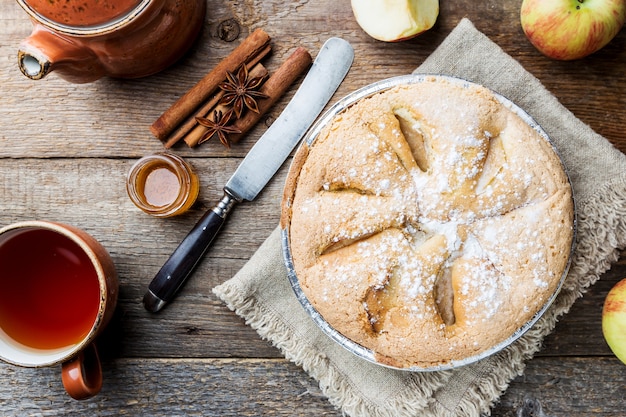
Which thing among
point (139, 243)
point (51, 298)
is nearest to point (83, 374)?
point (51, 298)

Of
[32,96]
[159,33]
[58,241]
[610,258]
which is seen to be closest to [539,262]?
[610,258]

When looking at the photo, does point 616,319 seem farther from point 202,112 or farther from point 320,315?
point 202,112

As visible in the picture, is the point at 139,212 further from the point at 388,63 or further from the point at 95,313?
the point at 388,63

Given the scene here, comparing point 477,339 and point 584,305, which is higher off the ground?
point 477,339

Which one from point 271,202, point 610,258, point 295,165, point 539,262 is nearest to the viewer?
point 539,262

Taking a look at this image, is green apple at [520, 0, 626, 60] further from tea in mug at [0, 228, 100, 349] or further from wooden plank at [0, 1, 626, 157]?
tea in mug at [0, 228, 100, 349]

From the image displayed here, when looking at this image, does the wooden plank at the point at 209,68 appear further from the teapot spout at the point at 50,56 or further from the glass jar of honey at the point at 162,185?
the teapot spout at the point at 50,56

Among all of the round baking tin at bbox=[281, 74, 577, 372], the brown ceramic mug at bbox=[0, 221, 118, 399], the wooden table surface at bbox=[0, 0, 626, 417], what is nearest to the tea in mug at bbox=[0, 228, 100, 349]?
the brown ceramic mug at bbox=[0, 221, 118, 399]
